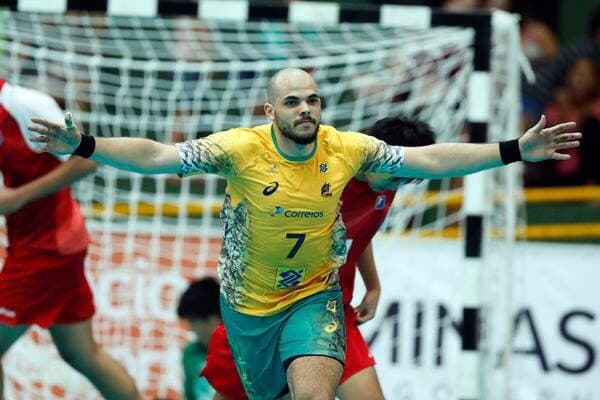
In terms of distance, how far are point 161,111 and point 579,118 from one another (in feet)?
11.5

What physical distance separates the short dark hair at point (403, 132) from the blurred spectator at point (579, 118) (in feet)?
16.1

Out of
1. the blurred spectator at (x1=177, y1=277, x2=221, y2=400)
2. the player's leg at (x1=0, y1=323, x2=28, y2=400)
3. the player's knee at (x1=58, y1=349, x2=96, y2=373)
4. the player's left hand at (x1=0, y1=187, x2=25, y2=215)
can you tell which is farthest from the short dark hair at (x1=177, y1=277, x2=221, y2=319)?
the player's left hand at (x1=0, y1=187, x2=25, y2=215)

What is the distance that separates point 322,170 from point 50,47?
12.8 feet

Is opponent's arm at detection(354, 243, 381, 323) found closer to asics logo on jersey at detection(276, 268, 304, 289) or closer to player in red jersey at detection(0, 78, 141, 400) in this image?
asics logo on jersey at detection(276, 268, 304, 289)

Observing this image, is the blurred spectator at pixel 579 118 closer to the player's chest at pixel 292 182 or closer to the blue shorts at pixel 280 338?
the blue shorts at pixel 280 338

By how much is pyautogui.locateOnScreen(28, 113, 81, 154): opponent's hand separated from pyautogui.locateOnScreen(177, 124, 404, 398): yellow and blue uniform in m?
0.48

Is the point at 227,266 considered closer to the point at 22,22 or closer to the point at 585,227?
the point at 22,22

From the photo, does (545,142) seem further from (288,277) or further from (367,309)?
(367,309)

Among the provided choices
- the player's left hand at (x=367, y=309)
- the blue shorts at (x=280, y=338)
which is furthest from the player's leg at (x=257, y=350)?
the player's left hand at (x=367, y=309)

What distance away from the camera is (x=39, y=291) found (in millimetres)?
7305

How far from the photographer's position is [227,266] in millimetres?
6246

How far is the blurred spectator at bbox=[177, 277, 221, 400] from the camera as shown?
802 cm

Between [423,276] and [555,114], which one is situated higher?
[555,114]

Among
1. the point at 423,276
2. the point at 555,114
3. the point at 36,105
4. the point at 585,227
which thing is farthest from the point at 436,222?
the point at 36,105
